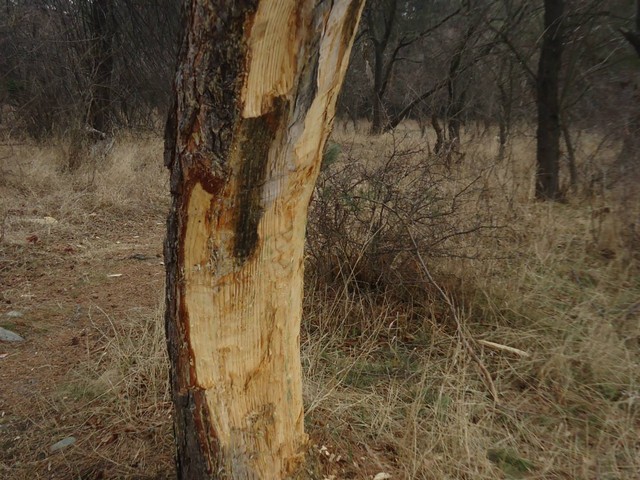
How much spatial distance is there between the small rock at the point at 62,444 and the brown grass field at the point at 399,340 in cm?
4

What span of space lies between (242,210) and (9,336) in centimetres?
267

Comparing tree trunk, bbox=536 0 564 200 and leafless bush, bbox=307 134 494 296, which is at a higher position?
tree trunk, bbox=536 0 564 200

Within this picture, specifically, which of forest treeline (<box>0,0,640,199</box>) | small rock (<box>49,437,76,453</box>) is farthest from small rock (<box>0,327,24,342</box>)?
forest treeline (<box>0,0,640,199</box>)

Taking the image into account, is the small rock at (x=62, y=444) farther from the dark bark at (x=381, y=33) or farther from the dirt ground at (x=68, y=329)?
the dark bark at (x=381, y=33)

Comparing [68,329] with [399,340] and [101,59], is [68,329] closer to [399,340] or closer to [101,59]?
[399,340]

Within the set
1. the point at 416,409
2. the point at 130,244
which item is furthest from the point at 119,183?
the point at 416,409

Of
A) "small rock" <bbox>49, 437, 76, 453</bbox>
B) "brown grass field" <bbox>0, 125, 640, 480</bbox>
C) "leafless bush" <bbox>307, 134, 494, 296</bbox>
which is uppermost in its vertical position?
"leafless bush" <bbox>307, 134, 494, 296</bbox>

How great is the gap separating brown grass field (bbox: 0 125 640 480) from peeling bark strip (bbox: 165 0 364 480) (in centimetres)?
51

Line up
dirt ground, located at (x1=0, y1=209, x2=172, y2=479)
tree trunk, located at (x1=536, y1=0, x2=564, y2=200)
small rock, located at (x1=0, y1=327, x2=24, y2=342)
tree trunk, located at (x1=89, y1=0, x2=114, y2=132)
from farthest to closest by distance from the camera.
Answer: tree trunk, located at (x1=89, y1=0, x2=114, y2=132) → tree trunk, located at (x1=536, y1=0, x2=564, y2=200) → small rock, located at (x1=0, y1=327, x2=24, y2=342) → dirt ground, located at (x1=0, y1=209, x2=172, y2=479)

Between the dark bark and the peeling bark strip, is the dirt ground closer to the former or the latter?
the peeling bark strip

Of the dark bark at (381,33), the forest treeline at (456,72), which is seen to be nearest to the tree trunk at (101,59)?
the forest treeline at (456,72)

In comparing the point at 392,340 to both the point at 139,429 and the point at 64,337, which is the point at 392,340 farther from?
the point at 64,337

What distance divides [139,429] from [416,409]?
4.41ft

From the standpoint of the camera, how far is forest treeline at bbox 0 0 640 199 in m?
6.23
